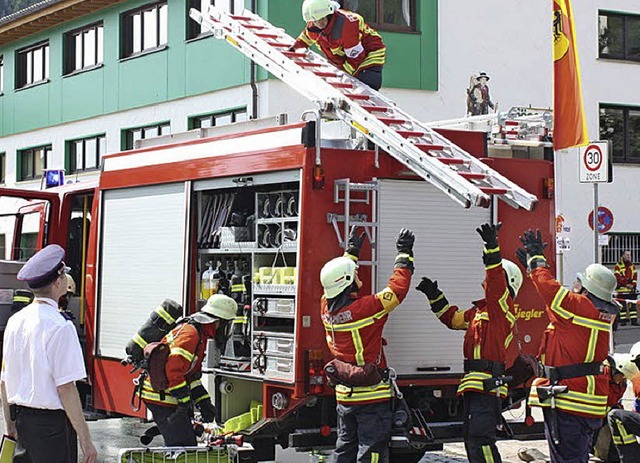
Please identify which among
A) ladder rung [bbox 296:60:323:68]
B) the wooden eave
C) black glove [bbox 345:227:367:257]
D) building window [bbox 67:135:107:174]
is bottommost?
black glove [bbox 345:227:367:257]

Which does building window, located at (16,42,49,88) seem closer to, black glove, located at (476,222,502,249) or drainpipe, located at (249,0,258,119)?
drainpipe, located at (249,0,258,119)

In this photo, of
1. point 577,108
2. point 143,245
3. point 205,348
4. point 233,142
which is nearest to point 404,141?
point 233,142

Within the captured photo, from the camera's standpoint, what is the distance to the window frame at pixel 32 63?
1156 inches

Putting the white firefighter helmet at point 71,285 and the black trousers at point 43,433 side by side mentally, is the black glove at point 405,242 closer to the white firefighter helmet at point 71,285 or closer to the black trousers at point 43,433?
the black trousers at point 43,433

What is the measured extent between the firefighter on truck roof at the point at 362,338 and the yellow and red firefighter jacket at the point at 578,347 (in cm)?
98

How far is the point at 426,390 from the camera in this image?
27.1 ft

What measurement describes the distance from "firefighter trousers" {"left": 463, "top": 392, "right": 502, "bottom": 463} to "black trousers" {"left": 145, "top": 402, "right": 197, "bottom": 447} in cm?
196

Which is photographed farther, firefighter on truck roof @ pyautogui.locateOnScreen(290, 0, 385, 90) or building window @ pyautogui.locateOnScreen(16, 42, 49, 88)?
building window @ pyautogui.locateOnScreen(16, 42, 49, 88)

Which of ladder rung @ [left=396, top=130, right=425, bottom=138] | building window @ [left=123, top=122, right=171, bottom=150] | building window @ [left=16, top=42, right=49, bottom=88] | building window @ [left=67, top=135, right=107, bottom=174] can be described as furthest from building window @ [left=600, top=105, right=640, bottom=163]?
ladder rung @ [left=396, top=130, right=425, bottom=138]

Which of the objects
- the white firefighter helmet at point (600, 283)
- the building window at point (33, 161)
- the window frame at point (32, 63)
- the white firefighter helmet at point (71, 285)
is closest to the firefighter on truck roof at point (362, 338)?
the white firefighter helmet at point (600, 283)

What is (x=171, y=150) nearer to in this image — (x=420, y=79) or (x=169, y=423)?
(x=169, y=423)

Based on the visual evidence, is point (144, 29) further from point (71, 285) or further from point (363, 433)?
point (363, 433)

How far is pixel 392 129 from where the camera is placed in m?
7.83

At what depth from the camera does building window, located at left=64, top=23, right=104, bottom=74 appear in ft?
88.1
